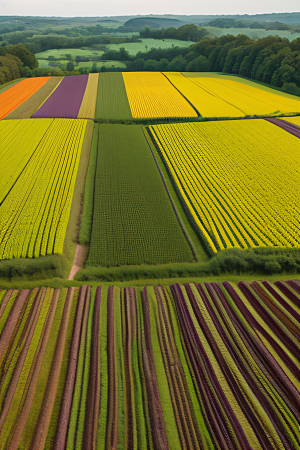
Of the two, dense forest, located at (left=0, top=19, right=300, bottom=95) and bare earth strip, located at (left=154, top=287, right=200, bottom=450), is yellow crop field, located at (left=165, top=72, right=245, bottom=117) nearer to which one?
dense forest, located at (left=0, top=19, right=300, bottom=95)

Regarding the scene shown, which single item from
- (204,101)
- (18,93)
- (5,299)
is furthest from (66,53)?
(5,299)

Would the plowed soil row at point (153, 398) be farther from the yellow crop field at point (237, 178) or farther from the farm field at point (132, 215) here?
the yellow crop field at point (237, 178)

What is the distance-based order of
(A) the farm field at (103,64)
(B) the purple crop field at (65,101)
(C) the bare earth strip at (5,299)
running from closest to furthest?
(C) the bare earth strip at (5,299), (B) the purple crop field at (65,101), (A) the farm field at (103,64)

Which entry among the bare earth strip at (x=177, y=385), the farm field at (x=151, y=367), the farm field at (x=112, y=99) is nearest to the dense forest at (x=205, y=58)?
the farm field at (x=112, y=99)

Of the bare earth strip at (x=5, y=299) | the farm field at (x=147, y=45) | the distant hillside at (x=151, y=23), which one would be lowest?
the bare earth strip at (x=5, y=299)

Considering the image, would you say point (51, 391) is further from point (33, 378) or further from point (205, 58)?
point (205, 58)

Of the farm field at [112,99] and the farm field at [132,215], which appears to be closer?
the farm field at [132,215]

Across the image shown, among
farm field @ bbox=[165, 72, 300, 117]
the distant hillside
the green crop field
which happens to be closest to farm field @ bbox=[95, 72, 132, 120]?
farm field @ bbox=[165, 72, 300, 117]
